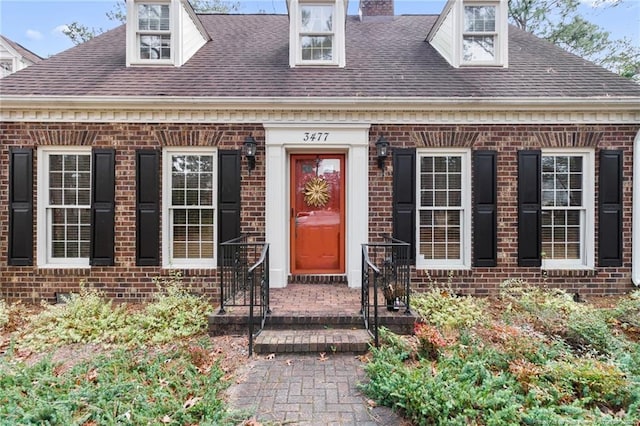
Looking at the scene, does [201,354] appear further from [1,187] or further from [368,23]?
[368,23]

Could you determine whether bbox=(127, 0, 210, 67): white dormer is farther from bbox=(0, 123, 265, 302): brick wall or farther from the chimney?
the chimney

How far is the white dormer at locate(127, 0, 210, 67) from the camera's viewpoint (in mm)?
6273

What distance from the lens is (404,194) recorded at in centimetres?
571

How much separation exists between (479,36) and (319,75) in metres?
3.10

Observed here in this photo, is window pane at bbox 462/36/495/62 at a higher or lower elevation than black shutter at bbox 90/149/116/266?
higher

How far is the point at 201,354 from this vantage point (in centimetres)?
362

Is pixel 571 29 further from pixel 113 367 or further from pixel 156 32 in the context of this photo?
pixel 113 367

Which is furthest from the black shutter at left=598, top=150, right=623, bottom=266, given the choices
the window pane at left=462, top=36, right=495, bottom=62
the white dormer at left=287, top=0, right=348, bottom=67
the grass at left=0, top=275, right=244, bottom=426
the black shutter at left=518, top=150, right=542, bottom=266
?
the grass at left=0, top=275, right=244, bottom=426

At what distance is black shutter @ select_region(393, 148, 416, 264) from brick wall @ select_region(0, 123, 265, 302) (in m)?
2.20

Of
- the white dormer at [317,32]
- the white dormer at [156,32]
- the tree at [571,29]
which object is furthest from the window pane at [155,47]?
the tree at [571,29]

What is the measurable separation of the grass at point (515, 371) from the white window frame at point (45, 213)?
5291 mm

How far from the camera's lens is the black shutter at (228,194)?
18.6 ft

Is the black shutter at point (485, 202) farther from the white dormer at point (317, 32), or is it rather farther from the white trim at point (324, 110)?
the white dormer at point (317, 32)

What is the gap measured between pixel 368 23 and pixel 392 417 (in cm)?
845
